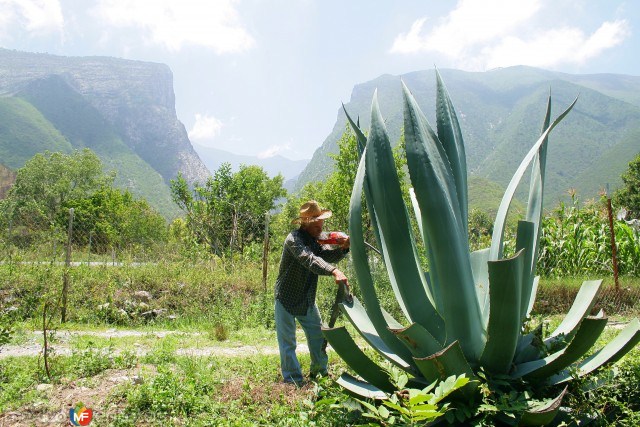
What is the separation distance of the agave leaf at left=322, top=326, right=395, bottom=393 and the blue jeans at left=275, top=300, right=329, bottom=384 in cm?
153

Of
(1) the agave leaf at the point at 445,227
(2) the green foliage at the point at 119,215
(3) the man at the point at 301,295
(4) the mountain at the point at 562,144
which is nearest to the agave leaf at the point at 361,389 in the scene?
(1) the agave leaf at the point at 445,227

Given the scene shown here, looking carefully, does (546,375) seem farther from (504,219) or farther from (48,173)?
(48,173)

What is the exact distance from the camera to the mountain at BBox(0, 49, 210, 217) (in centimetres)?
11456

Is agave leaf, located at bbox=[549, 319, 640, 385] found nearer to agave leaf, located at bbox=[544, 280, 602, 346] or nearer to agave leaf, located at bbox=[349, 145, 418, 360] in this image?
agave leaf, located at bbox=[544, 280, 602, 346]

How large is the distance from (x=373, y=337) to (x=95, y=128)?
165645 mm

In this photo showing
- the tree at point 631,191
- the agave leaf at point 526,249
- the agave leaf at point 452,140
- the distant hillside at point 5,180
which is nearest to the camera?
the agave leaf at point 526,249

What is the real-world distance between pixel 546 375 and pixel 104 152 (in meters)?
149

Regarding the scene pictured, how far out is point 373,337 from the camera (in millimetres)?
2521

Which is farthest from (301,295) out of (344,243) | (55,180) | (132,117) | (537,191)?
(132,117)

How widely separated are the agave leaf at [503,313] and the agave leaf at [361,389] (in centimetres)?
52

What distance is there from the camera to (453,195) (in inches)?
87.0

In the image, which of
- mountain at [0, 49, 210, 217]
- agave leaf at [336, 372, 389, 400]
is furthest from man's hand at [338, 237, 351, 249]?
mountain at [0, 49, 210, 217]

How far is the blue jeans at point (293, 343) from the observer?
3951mm

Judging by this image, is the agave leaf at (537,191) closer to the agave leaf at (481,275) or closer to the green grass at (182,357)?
the agave leaf at (481,275)
